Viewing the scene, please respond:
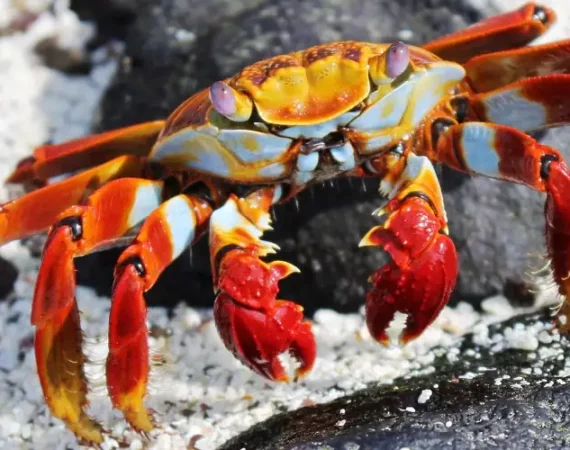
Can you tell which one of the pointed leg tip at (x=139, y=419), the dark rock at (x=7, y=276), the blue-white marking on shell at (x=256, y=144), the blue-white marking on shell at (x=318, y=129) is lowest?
the dark rock at (x=7, y=276)

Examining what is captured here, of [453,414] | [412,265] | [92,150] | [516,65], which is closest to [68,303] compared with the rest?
[92,150]

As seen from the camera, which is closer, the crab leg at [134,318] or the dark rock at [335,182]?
the crab leg at [134,318]

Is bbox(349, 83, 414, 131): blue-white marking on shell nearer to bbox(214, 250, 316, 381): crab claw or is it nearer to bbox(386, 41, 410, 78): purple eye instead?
bbox(386, 41, 410, 78): purple eye

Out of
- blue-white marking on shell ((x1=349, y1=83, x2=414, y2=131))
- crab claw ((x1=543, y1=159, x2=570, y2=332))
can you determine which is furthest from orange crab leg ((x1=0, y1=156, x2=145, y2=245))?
crab claw ((x1=543, y1=159, x2=570, y2=332))

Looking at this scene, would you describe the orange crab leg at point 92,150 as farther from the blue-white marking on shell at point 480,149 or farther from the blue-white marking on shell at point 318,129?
the blue-white marking on shell at point 480,149

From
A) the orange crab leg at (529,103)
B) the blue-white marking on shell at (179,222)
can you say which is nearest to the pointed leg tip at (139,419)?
the blue-white marking on shell at (179,222)

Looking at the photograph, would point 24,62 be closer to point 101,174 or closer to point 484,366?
point 101,174
